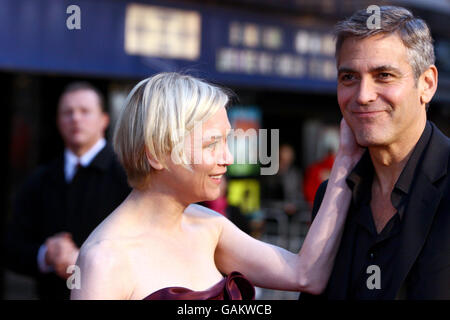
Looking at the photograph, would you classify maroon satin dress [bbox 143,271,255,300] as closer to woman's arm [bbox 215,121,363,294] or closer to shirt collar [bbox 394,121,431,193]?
woman's arm [bbox 215,121,363,294]

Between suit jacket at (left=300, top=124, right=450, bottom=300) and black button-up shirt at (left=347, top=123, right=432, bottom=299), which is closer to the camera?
suit jacket at (left=300, top=124, right=450, bottom=300)

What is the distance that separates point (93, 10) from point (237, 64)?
1.97 meters

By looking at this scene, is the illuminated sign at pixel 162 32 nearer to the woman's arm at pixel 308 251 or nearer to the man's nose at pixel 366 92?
the woman's arm at pixel 308 251

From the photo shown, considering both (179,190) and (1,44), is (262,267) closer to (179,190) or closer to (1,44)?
(179,190)

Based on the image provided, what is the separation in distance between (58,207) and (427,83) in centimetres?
223

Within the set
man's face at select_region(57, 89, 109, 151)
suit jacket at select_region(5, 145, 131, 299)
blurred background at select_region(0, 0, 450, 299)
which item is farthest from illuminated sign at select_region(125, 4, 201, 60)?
suit jacket at select_region(5, 145, 131, 299)

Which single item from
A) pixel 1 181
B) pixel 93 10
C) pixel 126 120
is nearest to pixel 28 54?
pixel 93 10

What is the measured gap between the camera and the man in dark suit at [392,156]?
5.99 feet

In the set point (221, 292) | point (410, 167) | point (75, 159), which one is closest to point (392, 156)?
point (410, 167)

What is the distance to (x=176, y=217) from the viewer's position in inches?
80.2

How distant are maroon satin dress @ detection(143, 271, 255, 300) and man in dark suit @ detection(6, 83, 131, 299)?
4.38 feet

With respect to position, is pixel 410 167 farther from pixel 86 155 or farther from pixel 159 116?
pixel 86 155

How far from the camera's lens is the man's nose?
6.43 feet

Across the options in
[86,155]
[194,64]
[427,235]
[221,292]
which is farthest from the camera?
[194,64]
